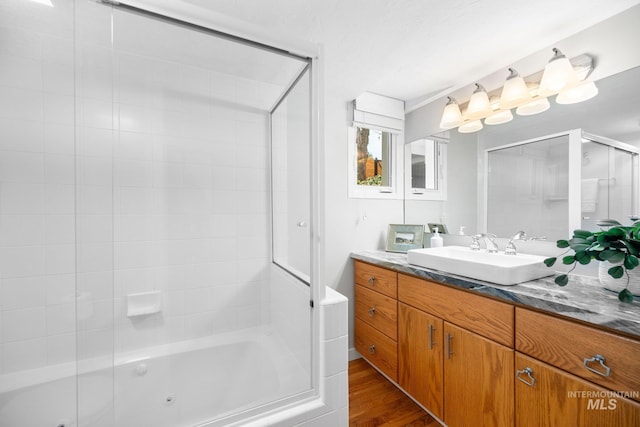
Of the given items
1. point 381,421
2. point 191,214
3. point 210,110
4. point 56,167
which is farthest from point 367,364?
point 56,167

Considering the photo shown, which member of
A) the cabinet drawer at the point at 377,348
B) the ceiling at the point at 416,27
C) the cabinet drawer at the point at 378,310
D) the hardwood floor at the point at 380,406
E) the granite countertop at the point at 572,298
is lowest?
the hardwood floor at the point at 380,406

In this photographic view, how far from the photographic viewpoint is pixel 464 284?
1199 mm

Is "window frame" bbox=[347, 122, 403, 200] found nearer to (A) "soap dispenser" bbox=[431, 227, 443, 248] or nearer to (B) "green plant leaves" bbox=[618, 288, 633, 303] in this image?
(A) "soap dispenser" bbox=[431, 227, 443, 248]

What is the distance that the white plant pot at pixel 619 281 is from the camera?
938mm

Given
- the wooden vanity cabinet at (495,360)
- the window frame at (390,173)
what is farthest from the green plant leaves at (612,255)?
the window frame at (390,173)

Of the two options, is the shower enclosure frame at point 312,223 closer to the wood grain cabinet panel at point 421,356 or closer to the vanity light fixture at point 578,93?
the wood grain cabinet panel at point 421,356

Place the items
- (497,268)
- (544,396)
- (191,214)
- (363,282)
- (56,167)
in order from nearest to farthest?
(544,396)
(497,268)
(56,167)
(191,214)
(363,282)

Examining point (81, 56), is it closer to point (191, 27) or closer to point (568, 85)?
point (191, 27)

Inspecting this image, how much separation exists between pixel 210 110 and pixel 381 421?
2.09 meters

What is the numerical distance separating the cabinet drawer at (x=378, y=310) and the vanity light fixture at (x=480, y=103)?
1.33 meters

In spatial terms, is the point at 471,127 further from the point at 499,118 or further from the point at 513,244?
the point at 513,244

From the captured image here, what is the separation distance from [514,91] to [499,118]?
0.18 m

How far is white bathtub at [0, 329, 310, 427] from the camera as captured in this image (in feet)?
3.51

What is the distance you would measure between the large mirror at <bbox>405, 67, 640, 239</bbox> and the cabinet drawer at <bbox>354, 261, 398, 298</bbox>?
0.66 m
